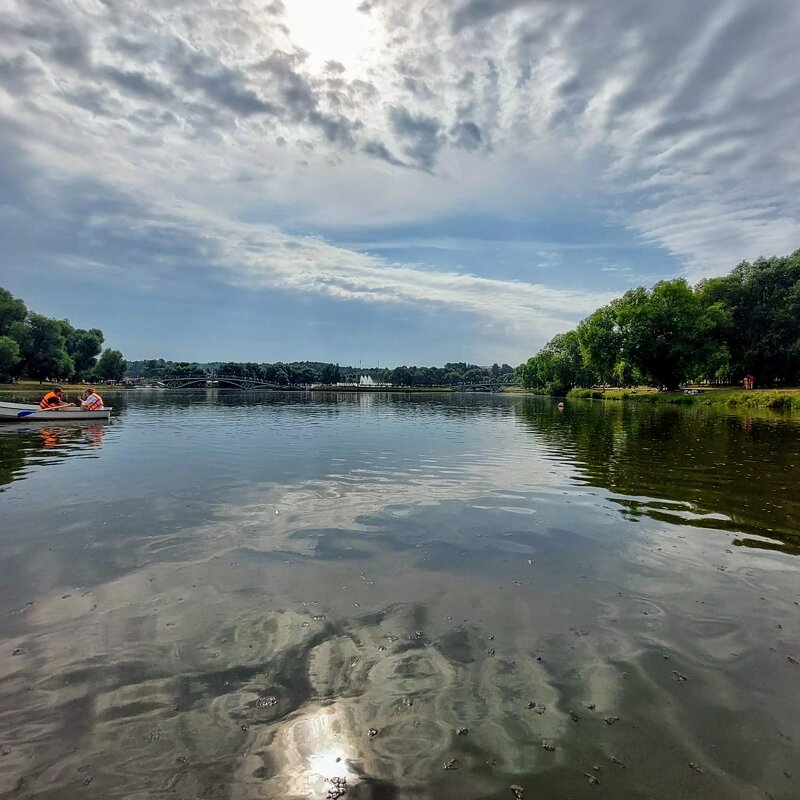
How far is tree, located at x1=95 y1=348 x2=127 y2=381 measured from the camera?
611ft

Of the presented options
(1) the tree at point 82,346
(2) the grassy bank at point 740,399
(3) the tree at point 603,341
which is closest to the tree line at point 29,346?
(1) the tree at point 82,346

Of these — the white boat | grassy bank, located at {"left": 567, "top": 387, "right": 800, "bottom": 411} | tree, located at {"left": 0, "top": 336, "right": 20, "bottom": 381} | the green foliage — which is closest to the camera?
the white boat

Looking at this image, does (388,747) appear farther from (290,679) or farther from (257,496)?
(257,496)

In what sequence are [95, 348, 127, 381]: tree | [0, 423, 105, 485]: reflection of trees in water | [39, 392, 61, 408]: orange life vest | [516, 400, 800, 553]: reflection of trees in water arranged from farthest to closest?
1. [95, 348, 127, 381]: tree
2. [39, 392, 61, 408]: orange life vest
3. [0, 423, 105, 485]: reflection of trees in water
4. [516, 400, 800, 553]: reflection of trees in water

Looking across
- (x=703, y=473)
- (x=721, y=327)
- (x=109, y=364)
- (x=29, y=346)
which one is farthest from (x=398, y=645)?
(x=109, y=364)

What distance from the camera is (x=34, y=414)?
34.1 meters

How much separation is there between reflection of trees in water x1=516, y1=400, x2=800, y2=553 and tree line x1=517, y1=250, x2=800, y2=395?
5183cm

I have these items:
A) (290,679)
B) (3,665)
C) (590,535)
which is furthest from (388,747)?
(590,535)

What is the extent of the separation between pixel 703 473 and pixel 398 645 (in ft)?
53.3

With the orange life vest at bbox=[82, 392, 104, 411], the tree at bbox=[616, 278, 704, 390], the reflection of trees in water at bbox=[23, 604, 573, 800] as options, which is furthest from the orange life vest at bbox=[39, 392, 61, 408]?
the tree at bbox=[616, 278, 704, 390]

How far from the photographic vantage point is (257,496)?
47.7 feet

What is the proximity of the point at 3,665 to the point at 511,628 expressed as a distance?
20.4 ft

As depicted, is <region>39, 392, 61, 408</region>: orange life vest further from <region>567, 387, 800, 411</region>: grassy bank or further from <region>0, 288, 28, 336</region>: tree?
<region>0, 288, 28, 336</region>: tree

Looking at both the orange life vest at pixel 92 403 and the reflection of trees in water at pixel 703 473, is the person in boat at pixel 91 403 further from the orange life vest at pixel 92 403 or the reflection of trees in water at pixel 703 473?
the reflection of trees in water at pixel 703 473
